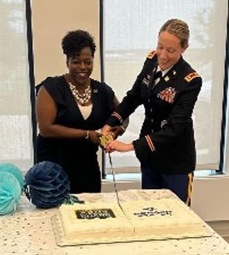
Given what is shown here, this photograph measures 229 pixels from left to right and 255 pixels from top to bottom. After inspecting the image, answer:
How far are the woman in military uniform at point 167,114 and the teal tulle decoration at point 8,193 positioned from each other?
0.47 meters

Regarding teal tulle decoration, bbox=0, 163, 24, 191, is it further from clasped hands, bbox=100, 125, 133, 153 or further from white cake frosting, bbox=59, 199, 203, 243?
clasped hands, bbox=100, 125, 133, 153

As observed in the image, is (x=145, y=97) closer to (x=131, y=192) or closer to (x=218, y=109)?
(x=131, y=192)

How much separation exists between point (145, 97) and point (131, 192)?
18.6 inches

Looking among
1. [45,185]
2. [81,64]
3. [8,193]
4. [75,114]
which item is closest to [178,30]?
[81,64]

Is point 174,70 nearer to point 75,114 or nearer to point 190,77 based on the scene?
point 190,77

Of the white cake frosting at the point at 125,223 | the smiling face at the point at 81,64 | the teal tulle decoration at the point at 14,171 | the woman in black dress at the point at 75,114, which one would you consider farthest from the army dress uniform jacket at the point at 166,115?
the teal tulle decoration at the point at 14,171

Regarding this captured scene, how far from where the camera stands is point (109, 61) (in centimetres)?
273

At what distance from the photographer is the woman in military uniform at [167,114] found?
187 cm

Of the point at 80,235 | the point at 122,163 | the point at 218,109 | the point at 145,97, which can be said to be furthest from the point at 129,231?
the point at 218,109

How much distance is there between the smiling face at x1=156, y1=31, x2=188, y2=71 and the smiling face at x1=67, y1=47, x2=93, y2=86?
0.35m

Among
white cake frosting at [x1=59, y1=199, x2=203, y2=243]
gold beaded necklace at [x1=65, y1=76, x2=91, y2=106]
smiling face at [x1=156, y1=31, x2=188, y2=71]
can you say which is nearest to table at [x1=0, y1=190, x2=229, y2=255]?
white cake frosting at [x1=59, y1=199, x2=203, y2=243]

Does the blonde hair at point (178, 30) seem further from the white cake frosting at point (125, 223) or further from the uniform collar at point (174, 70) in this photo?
the white cake frosting at point (125, 223)

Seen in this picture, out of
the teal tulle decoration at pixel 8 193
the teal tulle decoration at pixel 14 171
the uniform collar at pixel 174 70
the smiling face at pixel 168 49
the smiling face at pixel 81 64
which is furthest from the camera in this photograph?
the smiling face at pixel 81 64

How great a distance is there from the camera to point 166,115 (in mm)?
1965
